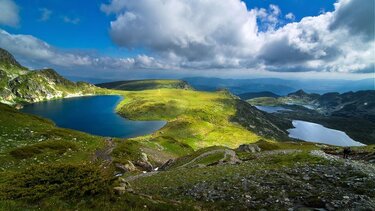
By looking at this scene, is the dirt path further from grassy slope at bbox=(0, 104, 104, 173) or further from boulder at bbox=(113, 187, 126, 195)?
boulder at bbox=(113, 187, 126, 195)

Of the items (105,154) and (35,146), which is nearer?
(35,146)

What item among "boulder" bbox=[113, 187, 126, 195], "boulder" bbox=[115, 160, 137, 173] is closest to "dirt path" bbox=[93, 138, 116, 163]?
"boulder" bbox=[115, 160, 137, 173]

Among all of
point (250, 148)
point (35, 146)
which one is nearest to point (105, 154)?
point (35, 146)

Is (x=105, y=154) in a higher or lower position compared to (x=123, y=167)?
lower

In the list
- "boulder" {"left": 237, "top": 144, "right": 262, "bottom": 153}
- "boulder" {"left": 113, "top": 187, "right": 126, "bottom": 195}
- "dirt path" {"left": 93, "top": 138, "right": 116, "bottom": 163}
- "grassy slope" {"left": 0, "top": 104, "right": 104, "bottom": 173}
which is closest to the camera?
"boulder" {"left": 113, "top": 187, "right": 126, "bottom": 195}

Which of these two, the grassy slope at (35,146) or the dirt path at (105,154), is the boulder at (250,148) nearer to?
the dirt path at (105,154)

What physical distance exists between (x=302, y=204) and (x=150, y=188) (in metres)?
17.3

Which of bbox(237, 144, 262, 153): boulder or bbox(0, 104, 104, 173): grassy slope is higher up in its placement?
bbox(0, 104, 104, 173): grassy slope

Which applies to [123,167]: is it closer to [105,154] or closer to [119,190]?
[105,154]

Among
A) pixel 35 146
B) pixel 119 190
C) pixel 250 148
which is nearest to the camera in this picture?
pixel 119 190

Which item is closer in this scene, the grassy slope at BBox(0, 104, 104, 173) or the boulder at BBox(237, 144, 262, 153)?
the grassy slope at BBox(0, 104, 104, 173)

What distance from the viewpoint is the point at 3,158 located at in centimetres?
5175

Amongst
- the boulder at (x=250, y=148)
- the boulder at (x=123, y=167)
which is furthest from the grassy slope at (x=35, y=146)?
the boulder at (x=250, y=148)

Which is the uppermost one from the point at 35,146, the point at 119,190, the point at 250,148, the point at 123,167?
the point at 119,190
